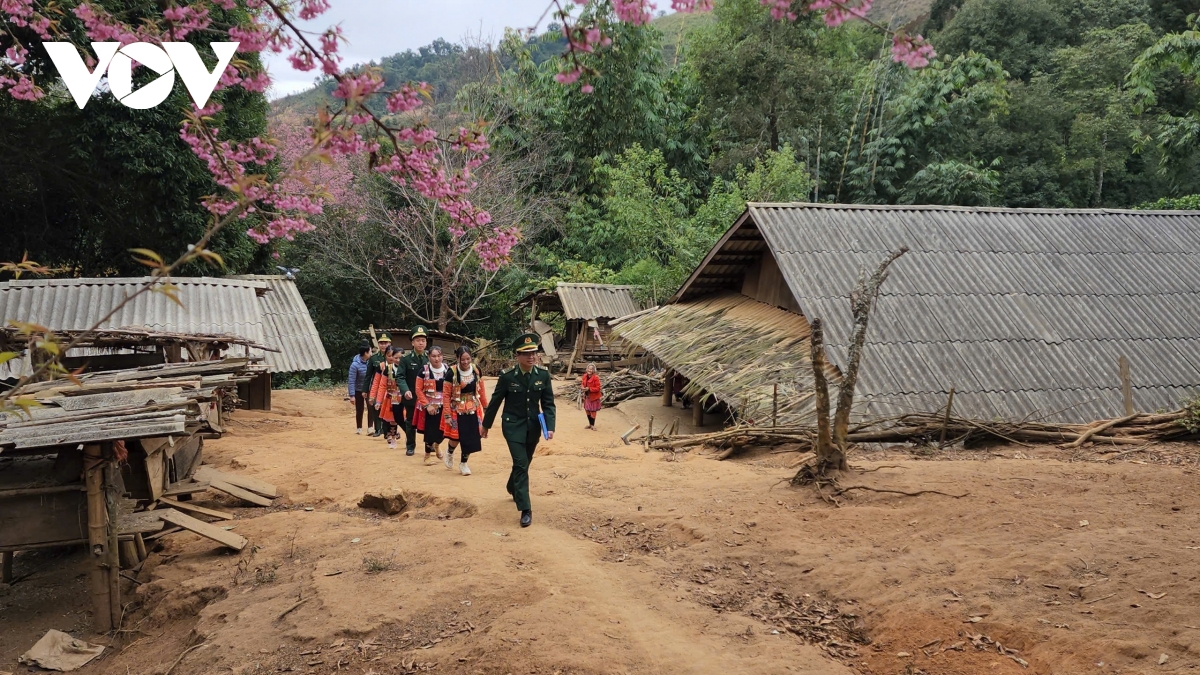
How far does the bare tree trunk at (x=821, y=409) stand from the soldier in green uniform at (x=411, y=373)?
222 inches

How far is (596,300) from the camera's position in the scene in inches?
1056

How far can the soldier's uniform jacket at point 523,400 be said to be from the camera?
312 inches

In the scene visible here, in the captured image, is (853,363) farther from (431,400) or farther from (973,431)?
(431,400)

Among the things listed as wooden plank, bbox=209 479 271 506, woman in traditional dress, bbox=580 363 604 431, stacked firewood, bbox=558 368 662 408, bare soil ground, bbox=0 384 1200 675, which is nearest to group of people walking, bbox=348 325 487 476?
bare soil ground, bbox=0 384 1200 675

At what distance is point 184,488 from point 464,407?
9.92 ft

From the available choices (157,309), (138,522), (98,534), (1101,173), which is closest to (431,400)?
(138,522)

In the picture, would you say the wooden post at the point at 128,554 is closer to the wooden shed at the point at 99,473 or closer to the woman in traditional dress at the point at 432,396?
the wooden shed at the point at 99,473

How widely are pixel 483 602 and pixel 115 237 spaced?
63.3ft

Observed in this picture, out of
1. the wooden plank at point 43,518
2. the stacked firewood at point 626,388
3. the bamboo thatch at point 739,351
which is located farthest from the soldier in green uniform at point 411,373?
the stacked firewood at point 626,388

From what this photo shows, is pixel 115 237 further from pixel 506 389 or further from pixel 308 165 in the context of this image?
pixel 308 165

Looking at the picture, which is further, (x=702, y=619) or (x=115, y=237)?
(x=115, y=237)

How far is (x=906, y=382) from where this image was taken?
11.4 m

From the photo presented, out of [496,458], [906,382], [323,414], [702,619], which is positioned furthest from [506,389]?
[323,414]

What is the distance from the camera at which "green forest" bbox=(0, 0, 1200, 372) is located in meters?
28.8
